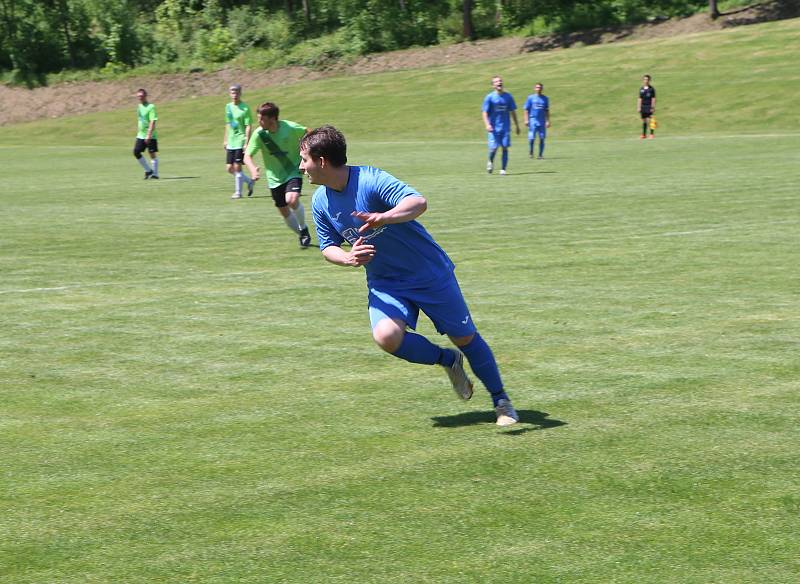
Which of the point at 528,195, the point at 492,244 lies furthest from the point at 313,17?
the point at 492,244

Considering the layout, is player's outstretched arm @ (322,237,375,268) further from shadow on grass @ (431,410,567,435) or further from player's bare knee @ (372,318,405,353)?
shadow on grass @ (431,410,567,435)

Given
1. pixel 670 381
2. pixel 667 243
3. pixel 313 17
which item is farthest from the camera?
pixel 313 17

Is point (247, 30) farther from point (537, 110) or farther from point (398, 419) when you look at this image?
point (398, 419)

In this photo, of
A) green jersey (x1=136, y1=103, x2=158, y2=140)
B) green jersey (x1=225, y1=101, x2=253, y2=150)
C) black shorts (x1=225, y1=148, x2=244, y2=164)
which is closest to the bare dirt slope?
green jersey (x1=136, y1=103, x2=158, y2=140)

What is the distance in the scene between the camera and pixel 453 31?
81.1 m

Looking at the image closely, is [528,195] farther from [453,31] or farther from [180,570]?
[453,31]

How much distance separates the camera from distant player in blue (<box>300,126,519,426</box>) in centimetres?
717

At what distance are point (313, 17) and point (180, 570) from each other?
89.0 metres

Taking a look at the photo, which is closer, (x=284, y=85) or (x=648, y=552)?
(x=648, y=552)

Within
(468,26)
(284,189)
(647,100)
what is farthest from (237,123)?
(468,26)

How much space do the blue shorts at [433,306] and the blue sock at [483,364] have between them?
0.10 m

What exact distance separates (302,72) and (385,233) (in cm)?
7215

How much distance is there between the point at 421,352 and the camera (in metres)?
7.57

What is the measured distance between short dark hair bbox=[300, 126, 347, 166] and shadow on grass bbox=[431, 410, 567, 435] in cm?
162
